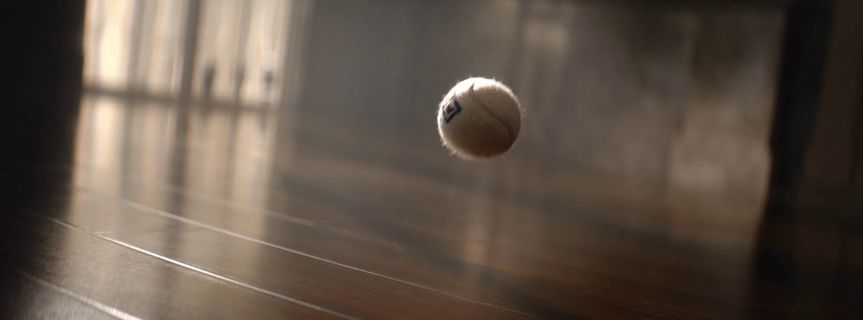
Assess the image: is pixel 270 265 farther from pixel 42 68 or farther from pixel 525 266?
pixel 42 68

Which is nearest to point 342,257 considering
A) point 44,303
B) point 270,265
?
point 270,265

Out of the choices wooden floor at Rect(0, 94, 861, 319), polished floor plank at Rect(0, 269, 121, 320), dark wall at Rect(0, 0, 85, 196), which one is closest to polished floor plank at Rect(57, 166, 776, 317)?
wooden floor at Rect(0, 94, 861, 319)

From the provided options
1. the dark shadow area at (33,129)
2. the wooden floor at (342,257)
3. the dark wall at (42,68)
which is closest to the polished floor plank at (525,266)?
the wooden floor at (342,257)

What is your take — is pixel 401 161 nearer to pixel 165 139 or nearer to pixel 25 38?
pixel 165 139

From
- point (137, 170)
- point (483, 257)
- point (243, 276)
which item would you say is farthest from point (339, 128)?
point (243, 276)

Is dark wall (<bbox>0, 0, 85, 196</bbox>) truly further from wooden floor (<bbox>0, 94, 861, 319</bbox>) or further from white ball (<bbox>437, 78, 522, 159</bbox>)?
white ball (<bbox>437, 78, 522, 159</bbox>)

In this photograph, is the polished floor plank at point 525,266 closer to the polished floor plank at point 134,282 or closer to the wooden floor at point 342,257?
the wooden floor at point 342,257

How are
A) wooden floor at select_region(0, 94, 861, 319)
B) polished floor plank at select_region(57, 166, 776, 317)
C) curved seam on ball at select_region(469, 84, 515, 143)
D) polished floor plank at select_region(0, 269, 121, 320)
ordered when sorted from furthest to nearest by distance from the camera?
curved seam on ball at select_region(469, 84, 515, 143)
polished floor plank at select_region(57, 166, 776, 317)
wooden floor at select_region(0, 94, 861, 319)
polished floor plank at select_region(0, 269, 121, 320)
